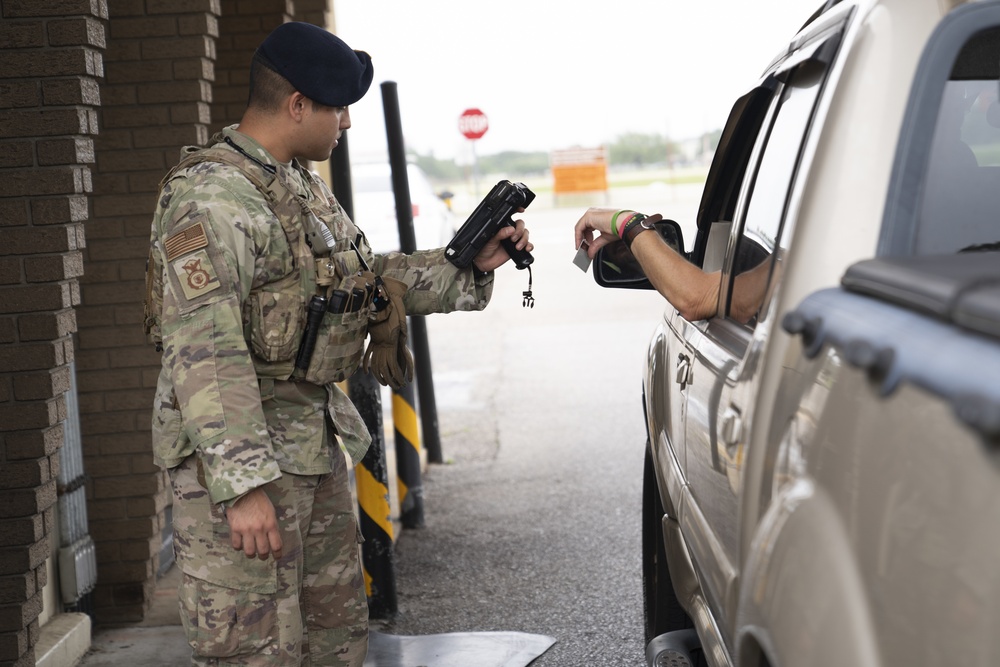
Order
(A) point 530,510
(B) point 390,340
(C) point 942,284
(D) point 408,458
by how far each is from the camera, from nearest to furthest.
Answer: (C) point 942,284, (B) point 390,340, (D) point 408,458, (A) point 530,510

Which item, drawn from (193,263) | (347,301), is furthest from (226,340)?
(347,301)

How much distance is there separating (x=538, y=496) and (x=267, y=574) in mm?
4032

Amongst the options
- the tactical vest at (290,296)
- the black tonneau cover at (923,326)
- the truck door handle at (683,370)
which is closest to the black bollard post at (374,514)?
the tactical vest at (290,296)

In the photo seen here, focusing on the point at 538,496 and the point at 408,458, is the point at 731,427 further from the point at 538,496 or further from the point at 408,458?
the point at 538,496

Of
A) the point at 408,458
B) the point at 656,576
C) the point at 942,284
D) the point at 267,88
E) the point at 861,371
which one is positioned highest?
the point at 267,88

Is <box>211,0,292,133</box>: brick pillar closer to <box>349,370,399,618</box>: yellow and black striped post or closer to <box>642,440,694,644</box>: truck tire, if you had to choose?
<box>349,370,399,618</box>: yellow and black striped post

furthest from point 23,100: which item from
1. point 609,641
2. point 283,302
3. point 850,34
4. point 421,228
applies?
point 421,228

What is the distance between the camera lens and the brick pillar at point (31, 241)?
3383mm

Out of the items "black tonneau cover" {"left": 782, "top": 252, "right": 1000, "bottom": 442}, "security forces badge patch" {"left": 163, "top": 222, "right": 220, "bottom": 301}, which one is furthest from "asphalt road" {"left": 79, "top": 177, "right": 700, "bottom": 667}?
"black tonneau cover" {"left": 782, "top": 252, "right": 1000, "bottom": 442}

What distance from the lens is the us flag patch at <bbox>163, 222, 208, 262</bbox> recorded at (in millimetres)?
2527

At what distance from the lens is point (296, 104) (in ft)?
9.25

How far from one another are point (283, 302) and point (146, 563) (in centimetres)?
232

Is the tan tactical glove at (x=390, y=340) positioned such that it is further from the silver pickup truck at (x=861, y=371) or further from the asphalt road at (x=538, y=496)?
the asphalt road at (x=538, y=496)

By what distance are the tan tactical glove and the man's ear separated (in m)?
0.50
